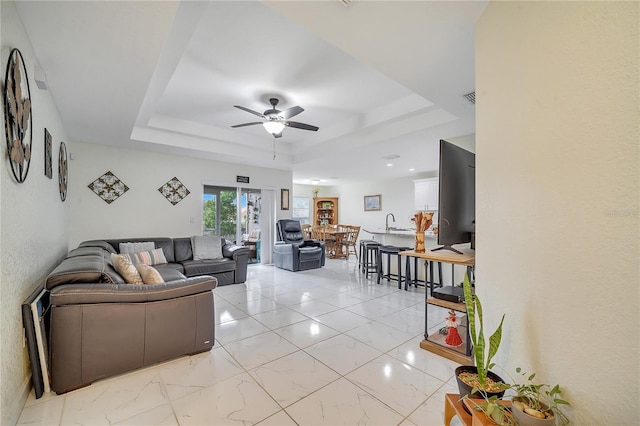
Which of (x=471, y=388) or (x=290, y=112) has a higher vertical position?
(x=290, y=112)

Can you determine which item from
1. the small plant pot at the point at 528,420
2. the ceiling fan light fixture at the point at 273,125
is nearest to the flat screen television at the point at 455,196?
the small plant pot at the point at 528,420

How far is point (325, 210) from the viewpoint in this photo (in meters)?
10.9

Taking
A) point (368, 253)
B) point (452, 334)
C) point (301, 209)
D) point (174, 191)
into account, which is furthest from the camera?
point (301, 209)

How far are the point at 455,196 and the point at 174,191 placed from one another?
499cm

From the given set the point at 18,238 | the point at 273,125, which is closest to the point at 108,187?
the point at 273,125

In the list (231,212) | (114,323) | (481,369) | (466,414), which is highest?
(231,212)

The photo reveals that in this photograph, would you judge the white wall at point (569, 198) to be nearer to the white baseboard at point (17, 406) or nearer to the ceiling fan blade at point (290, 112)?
the ceiling fan blade at point (290, 112)

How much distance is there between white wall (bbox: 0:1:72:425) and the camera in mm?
1408

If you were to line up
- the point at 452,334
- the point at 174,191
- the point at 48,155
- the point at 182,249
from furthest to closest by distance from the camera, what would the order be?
the point at 174,191
the point at 182,249
the point at 48,155
the point at 452,334

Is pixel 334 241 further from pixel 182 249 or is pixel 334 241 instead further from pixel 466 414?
pixel 466 414

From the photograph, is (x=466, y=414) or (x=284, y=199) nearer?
(x=466, y=414)

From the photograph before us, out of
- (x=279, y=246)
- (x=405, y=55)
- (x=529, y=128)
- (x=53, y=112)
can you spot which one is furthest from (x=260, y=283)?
(x=529, y=128)

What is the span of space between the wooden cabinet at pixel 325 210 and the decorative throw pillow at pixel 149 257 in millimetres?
6871

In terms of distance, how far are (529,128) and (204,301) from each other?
2.51m
